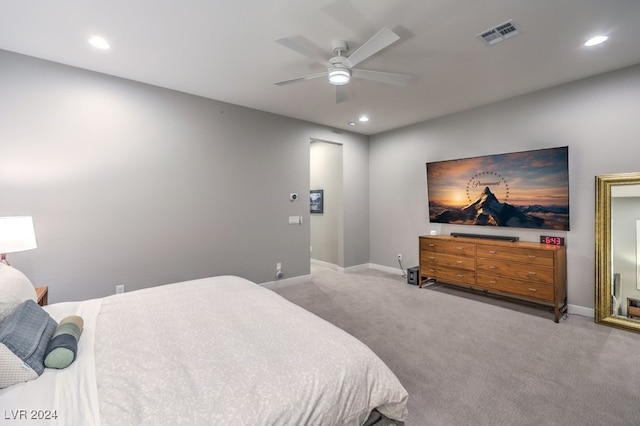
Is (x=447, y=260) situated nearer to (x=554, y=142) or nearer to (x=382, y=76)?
(x=554, y=142)

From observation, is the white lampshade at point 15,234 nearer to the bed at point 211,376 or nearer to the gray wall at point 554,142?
the bed at point 211,376

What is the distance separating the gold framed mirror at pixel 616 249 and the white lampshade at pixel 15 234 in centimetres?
571

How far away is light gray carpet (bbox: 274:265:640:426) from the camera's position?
6.06ft

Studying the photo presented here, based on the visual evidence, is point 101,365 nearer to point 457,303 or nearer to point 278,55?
point 278,55

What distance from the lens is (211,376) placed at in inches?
44.3

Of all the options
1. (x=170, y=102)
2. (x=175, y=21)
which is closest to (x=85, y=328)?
(x=175, y=21)

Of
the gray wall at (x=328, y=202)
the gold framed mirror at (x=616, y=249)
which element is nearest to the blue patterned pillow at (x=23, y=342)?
the gray wall at (x=328, y=202)

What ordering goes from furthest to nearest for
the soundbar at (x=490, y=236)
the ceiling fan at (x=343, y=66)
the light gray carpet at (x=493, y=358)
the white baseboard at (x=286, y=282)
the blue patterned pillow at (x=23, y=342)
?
the white baseboard at (x=286, y=282) → the soundbar at (x=490, y=236) → the ceiling fan at (x=343, y=66) → the light gray carpet at (x=493, y=358) → the blue patterned pillow at (x=23, y=342)

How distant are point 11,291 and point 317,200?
520 centimetres

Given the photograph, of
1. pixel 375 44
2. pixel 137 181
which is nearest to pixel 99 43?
pixel 137 181

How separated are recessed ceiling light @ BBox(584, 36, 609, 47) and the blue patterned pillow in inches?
178

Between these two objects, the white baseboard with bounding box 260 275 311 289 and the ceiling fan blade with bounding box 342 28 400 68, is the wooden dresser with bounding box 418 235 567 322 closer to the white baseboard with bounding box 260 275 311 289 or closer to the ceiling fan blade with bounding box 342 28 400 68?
the white baseboard with bounding box 260 275 311 289

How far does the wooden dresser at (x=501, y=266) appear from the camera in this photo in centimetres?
329

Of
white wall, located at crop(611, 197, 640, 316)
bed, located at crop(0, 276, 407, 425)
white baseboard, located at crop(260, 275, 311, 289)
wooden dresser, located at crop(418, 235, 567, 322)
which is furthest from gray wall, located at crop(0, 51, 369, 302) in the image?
white wall, located at crop(611, 197, 640, 316)
